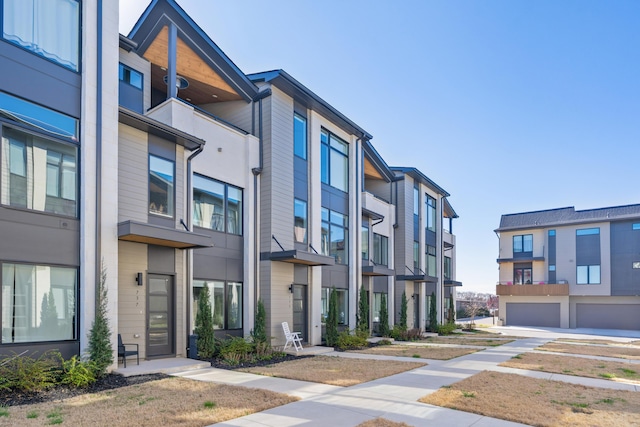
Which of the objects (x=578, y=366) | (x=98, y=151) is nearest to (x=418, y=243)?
(x=578, y=366)

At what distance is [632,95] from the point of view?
19.2 m

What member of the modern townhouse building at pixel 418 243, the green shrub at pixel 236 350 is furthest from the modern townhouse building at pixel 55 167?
the modern townhouse building at pixel 418 243

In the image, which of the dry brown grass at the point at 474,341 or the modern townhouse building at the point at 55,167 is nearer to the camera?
the modern townhouse building at the point at 55,167

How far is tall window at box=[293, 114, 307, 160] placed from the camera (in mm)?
16734

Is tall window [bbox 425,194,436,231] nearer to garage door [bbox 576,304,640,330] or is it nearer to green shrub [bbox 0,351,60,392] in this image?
garage door [bbox 576,304,640,330]

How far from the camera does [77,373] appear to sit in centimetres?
866

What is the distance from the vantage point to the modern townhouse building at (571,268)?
1328 inches

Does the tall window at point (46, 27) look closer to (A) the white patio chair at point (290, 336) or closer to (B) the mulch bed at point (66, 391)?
(B) the mulch bed at point (66, 391)

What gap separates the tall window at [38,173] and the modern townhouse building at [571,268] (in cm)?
3477

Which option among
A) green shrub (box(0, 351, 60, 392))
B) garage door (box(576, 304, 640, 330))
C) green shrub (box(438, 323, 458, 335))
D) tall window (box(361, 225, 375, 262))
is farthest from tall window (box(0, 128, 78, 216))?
garage door (box(576, 304, 640, 330))

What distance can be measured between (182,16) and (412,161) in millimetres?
17951

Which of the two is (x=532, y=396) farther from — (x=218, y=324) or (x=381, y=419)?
(x=218, y=324)

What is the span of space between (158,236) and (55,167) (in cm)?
243

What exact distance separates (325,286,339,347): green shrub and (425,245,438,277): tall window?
40.5ft
